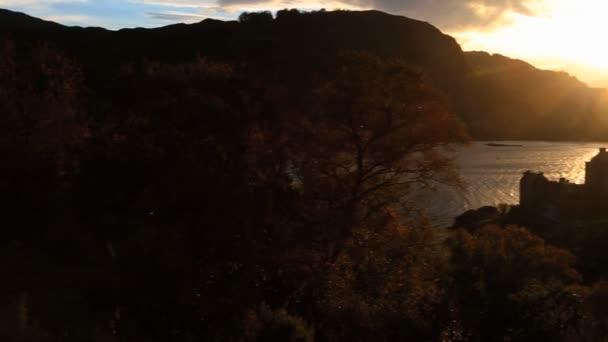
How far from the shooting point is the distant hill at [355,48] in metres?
21.6

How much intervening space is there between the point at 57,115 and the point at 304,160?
19.3 ft

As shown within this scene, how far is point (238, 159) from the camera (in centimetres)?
1106

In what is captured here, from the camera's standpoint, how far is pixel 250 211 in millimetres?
10906

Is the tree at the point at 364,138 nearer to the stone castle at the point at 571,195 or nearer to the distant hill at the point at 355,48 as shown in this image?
A: the distant hill at the point at 355,48

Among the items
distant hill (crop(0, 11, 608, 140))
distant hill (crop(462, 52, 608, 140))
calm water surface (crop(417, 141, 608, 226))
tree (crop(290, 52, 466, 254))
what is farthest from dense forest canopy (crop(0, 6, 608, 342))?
distant hill (crop(462, 52, 608, 140))

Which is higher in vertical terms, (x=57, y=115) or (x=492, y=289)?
(x=57, y=115)

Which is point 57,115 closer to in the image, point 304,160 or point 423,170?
point 304,160

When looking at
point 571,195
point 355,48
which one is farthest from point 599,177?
point 355,48

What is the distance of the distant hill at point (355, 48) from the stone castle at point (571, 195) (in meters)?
5.22

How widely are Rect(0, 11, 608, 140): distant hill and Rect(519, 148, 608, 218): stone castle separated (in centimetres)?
522

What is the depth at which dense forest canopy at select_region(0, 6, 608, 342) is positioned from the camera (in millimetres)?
10391

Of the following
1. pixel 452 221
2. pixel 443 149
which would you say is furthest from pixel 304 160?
pixel 452 221

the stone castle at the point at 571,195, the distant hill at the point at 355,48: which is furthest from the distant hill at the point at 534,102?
the stone castle at the point at 571,195

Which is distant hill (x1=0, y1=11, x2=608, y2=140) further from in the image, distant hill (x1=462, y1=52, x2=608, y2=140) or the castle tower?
the castle tower
